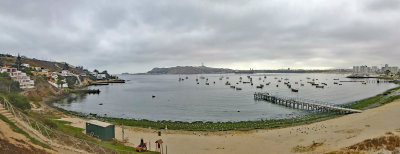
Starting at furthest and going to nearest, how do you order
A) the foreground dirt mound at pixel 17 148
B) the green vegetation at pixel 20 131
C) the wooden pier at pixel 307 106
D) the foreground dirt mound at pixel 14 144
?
the wooden pier at pixel 307 106, the green vegetation at pixel 20 131, the foreground dirt mound at pixel 14 144, the foreground dirt mound at pixel 17 148

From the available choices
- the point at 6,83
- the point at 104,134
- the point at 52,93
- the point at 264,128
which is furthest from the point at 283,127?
the point at 52,93

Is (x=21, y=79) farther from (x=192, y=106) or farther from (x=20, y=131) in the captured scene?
(x=20, y=131)

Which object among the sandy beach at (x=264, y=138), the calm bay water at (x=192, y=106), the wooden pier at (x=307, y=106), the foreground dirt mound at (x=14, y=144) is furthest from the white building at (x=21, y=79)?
the wooden pier at (x=307, y=106)

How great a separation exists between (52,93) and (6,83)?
68.0 ft

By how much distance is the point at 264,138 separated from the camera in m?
28.1

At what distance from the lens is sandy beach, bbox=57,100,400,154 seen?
23.1 m

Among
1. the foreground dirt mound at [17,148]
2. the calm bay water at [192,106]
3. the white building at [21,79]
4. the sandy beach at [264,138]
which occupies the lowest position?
the calm bay water at [192,106]

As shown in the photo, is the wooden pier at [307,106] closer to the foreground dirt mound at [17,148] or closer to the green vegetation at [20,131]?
the green vegetation at [20,131]

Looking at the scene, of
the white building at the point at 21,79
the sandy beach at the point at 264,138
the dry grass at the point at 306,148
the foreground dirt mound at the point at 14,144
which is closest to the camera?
the foreground dirt mound at the point at 14,144

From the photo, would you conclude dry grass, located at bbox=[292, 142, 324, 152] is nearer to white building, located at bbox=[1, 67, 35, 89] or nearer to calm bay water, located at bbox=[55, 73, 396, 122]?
calm bay water, located at bbox=[55, 73, 396, 122]

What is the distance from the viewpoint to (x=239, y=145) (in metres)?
25.2

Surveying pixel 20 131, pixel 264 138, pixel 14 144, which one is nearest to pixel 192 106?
pixel 264 138

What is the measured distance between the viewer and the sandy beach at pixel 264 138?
23.1m

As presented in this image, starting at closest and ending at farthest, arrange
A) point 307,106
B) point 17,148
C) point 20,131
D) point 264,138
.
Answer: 1. point 17,148
2. point 20,131
3. point 264,138
4. point 307,106
